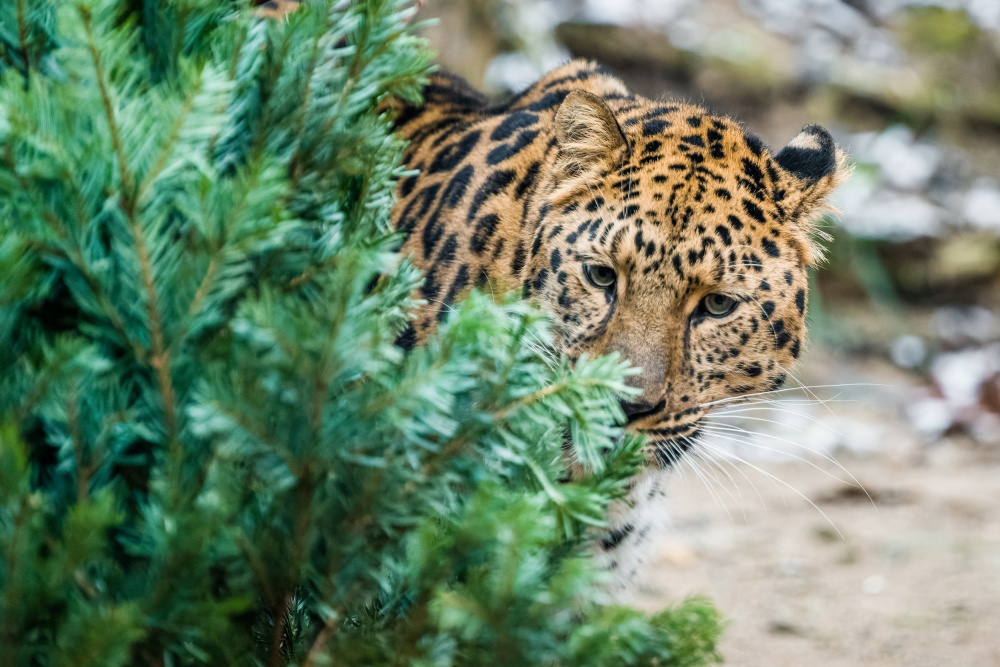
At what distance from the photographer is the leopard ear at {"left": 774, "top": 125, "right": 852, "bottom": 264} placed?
351cm

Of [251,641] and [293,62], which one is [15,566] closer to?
[251,641]

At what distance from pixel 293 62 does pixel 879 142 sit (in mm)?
9204

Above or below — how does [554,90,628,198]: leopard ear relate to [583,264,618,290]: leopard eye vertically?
above

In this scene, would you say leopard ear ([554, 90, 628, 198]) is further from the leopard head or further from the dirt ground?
the dirt ground

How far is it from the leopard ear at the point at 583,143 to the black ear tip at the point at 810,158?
25.2 inches

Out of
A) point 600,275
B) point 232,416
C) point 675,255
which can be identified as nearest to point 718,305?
point 675,255

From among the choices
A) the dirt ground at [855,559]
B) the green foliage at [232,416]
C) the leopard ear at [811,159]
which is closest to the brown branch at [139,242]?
Result: the green foliage at [232,416]

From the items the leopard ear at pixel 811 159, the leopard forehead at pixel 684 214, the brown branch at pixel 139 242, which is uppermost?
the brown branch at pixel 139 242

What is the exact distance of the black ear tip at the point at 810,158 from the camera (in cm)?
357

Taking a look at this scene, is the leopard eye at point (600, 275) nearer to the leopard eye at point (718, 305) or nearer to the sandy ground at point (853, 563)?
the leopard eye at point (718, 305)

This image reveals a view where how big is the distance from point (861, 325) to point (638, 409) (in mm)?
6522

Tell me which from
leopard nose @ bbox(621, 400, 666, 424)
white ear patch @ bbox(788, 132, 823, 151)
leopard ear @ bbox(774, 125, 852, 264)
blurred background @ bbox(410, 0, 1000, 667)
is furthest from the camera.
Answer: blurred background @ bbox(410, 0, 1000, 667)

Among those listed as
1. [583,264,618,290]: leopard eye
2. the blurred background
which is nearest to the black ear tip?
[583,264,618,290]: leopard eye

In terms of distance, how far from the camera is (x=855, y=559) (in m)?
5.57
